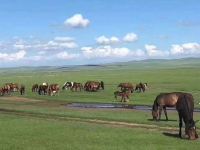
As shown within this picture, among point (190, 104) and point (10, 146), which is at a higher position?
point (190, 104)

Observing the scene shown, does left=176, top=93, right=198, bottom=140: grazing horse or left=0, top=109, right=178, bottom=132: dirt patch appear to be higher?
left=176, top=93, right=198, bottom=140: grazing horse

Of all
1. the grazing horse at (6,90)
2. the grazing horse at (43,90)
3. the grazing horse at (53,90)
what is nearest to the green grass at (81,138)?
the grazing horse at (53,90)

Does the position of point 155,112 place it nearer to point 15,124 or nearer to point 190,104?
point 190,104

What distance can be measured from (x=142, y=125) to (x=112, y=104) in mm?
16598

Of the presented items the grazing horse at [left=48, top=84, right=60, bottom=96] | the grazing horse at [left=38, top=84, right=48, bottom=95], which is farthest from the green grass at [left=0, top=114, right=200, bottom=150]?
the grazing horse at [left=38, top=84, right=48, bottom=95]

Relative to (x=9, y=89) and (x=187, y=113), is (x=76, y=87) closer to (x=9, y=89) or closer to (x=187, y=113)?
(x=9, y=89)

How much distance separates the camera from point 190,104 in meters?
22.3

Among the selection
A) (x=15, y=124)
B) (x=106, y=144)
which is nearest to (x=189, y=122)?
(x=106, y=144)

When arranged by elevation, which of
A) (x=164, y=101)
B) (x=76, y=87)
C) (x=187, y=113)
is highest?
(x=164, y=101)

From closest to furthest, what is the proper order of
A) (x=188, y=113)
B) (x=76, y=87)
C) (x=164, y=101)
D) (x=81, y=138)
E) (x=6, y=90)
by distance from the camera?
(x=188, y=113) → (x=81, y=138) → (x=164, y=101) → (x=6, y=90) → (x=76, y=87)

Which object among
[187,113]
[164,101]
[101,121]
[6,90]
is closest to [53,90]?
[6,90]

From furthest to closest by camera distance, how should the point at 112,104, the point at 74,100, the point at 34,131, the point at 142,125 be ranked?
the point at 74,100 < the point at 112,104 < the point at 142,125 < the point at 34,131

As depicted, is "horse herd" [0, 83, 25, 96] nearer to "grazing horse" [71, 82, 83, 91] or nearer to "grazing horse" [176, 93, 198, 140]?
"grazing horse" [71, 82, 83, 91]

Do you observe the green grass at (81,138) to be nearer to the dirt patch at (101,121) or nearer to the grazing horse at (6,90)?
the dirt patch at (101,121)
